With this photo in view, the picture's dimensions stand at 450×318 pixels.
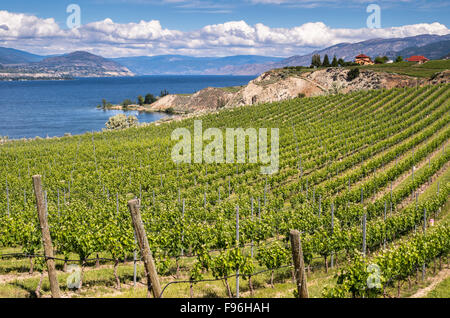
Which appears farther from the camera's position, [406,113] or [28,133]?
[28,133]

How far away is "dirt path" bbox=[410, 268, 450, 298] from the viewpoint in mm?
12836

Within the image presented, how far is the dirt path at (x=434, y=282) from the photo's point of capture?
1284cm

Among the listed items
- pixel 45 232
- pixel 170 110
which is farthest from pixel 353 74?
pixel 45 232

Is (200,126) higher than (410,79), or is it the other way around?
(410,79)

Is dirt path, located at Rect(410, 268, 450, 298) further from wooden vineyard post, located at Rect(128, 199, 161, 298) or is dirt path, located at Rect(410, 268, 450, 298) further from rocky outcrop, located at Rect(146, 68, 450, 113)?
rocky outcrop, located at Rect(146, 68, 450, 113)

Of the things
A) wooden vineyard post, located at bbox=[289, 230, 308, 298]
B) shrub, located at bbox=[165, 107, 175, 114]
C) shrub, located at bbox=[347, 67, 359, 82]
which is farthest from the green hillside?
shrub, located at bbox=[165, 107, 175, 114]

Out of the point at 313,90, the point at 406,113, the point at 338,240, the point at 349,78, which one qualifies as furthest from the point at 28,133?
the point at 338,240

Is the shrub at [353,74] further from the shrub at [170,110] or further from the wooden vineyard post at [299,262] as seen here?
A: the wooden vineyard post at [299,262]

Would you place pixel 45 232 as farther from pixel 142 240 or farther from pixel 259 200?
pixel 259 200
